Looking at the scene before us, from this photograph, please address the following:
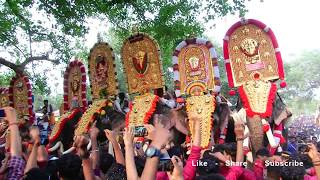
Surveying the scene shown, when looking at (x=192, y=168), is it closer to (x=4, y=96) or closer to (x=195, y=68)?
(x=195, y=68)

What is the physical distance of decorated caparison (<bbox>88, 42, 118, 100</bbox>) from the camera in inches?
330

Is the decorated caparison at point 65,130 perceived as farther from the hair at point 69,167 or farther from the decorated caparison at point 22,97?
the hair at point 69,167

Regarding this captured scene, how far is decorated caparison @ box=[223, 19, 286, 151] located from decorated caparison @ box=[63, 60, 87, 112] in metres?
3.42

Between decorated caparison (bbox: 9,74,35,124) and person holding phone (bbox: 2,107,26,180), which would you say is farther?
decorated caparison (bbox: 9,74,35,124)

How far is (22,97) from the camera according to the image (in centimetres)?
1016

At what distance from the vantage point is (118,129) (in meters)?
7.77

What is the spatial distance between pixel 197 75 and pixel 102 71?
8.00 ft

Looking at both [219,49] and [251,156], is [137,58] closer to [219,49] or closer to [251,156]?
[251,156]

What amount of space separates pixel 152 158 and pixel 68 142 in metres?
6.28

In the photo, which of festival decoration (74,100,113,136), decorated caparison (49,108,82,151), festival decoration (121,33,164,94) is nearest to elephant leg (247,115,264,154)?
festival decoration (121,33,164,94)

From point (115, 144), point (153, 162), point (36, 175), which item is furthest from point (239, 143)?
point (36, 175)

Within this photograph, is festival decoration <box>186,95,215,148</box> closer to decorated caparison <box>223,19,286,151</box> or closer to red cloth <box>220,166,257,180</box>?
decorated caparison <box>223,19,286,151</box>

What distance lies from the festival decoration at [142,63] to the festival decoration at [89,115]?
62 cm

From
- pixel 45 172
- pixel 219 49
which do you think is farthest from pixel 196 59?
pixel 219 49
